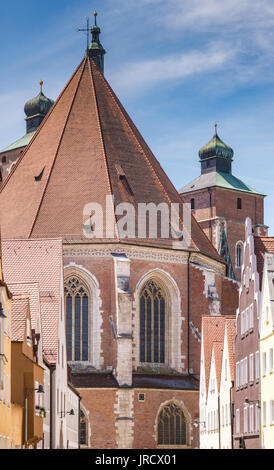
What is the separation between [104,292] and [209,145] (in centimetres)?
3756

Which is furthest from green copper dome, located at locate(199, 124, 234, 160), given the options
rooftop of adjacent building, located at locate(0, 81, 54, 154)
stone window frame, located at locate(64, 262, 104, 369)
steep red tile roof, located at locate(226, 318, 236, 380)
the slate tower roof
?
steep red tile roof, located at locate(226, 318, 236, 380)

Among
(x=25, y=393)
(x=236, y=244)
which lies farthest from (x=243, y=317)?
(x=236, y=244)

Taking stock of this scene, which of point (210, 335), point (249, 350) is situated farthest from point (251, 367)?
point (210, 335)

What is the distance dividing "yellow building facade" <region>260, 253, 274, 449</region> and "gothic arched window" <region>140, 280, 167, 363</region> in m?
17.7

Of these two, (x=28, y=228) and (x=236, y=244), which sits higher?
(x=236, y=244)

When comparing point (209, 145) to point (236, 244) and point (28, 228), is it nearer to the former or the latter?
point (236, 244)

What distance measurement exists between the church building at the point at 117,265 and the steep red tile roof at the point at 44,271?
10450 mm

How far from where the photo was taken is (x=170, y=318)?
158 ft

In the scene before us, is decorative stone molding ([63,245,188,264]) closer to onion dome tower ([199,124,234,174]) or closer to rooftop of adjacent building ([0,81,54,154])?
rooftop of adjacent building ([0,81,54,154])

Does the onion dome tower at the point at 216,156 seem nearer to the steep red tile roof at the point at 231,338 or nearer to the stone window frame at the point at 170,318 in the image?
the stone window frame at the point at 170,318

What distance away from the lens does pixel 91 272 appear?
4644 cm

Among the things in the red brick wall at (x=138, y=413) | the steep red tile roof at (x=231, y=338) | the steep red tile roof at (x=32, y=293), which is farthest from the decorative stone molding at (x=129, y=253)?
the steep red tile roof at (x=32, y=293)

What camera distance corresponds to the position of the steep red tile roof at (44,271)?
99.0 feet

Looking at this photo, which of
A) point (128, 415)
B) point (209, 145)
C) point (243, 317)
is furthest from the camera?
point (209, 145)
